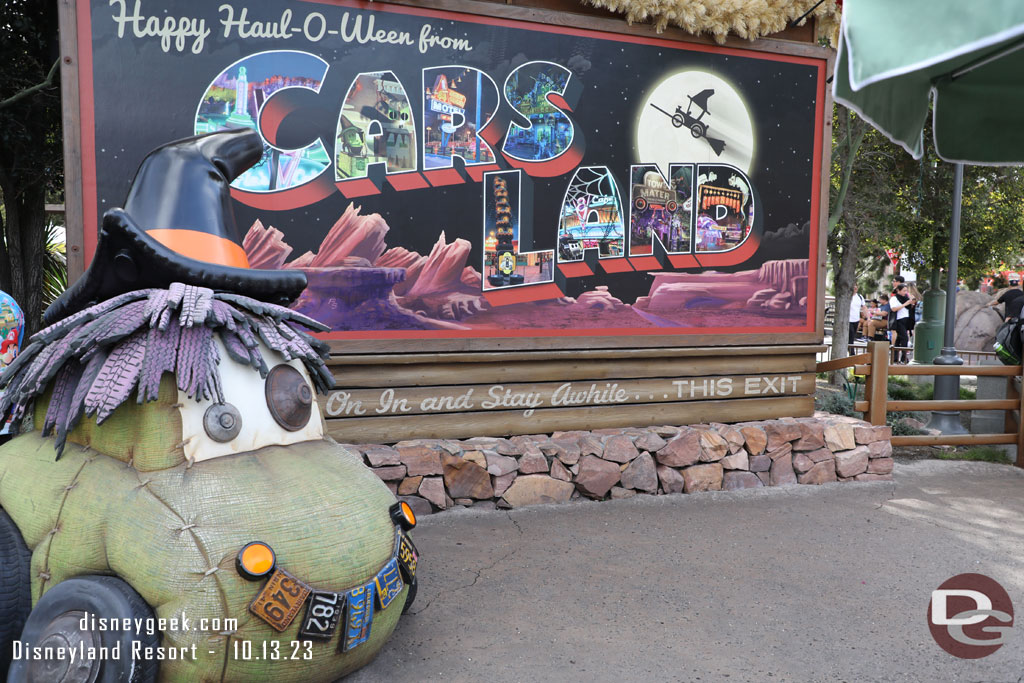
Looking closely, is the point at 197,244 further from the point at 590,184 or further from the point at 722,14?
the point at 722,14

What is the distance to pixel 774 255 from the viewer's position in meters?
6.65

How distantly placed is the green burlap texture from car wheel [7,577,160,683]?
2.3 inches

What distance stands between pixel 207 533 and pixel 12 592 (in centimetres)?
77

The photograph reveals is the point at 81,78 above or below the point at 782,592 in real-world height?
above

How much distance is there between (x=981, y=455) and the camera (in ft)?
25.8

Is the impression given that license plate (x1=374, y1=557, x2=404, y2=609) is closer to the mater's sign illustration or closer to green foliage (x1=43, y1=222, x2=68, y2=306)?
the mater's sign illustration

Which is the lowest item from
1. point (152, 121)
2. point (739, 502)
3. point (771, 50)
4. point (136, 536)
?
point (739, 502)

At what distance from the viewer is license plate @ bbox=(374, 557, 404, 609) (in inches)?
112

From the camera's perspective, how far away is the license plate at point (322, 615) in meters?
2.63

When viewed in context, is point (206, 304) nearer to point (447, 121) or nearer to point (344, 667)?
point (344, 667)

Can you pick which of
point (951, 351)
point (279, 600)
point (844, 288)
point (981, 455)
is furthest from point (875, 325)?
Answer: point (279, 600)

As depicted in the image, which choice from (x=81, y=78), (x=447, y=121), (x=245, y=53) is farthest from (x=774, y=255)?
(x=81, y=78)

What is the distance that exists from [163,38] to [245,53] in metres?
0.49

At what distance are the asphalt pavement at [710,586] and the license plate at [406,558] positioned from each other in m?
0.49
